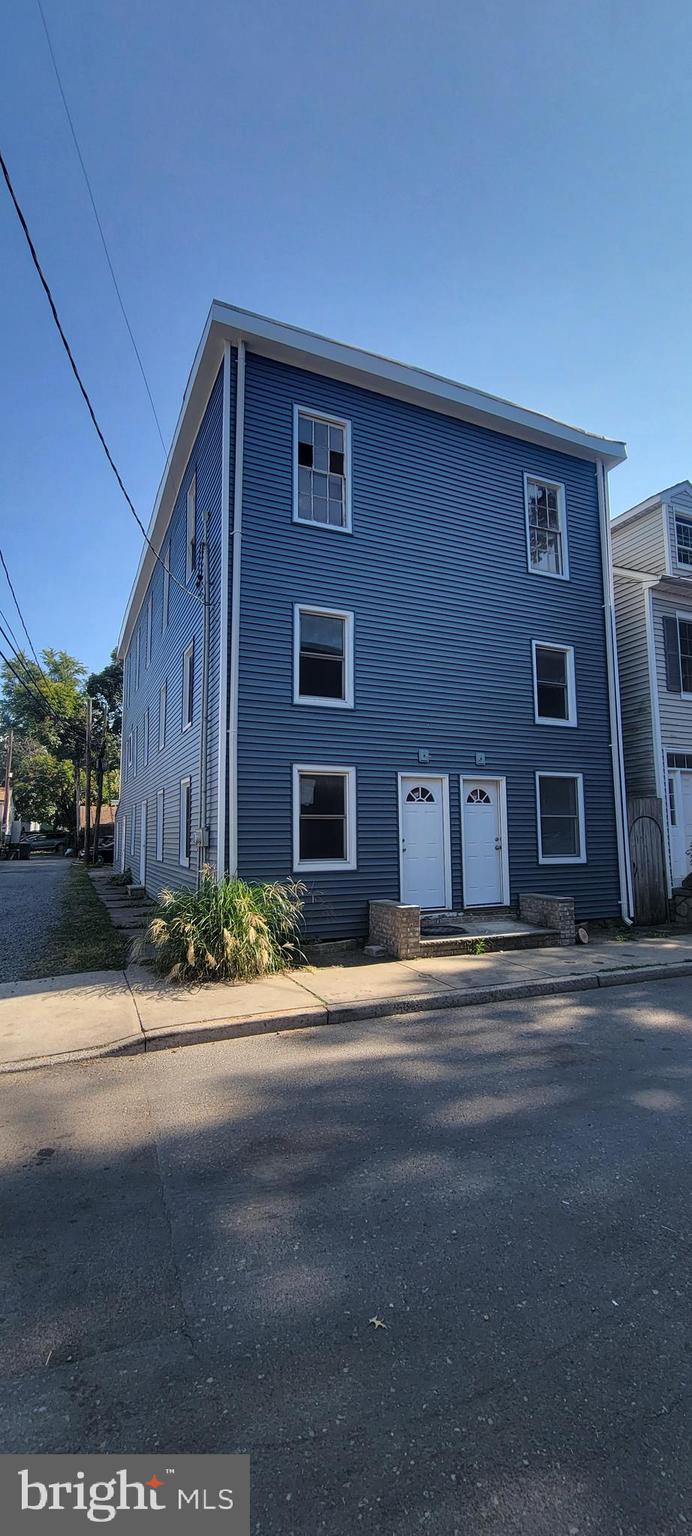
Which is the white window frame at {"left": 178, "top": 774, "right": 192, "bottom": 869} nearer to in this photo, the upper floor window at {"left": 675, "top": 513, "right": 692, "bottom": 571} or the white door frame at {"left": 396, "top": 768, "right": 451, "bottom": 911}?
the white door frame at {"left": 396, "top": 768, "right": 451, "bottom": 911}

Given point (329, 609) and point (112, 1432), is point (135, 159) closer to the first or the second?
point (329, 609)

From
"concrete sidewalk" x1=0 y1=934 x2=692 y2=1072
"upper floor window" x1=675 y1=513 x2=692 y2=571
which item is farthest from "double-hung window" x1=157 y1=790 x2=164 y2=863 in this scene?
"upper floor window" x1=675 y1=513 x2=692 y2=571

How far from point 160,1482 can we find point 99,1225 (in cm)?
138

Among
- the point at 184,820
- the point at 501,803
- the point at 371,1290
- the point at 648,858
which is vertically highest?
the point at 501,803

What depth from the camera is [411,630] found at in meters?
10.9

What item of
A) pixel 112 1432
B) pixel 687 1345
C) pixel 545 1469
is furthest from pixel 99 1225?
pixel 687 1345

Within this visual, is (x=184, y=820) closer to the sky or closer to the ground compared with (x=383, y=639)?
closer to the ground

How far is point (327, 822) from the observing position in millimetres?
9914

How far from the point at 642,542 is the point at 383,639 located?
30.6 ft

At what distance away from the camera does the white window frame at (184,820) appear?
11484 millimetres

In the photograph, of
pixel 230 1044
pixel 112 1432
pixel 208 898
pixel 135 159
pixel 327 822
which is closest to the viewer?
pixel 112 1432

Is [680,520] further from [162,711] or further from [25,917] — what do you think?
[25,917]

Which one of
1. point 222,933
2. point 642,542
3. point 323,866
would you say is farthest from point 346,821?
point 642,542

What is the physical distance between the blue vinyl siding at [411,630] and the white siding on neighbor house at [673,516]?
3.70 m
